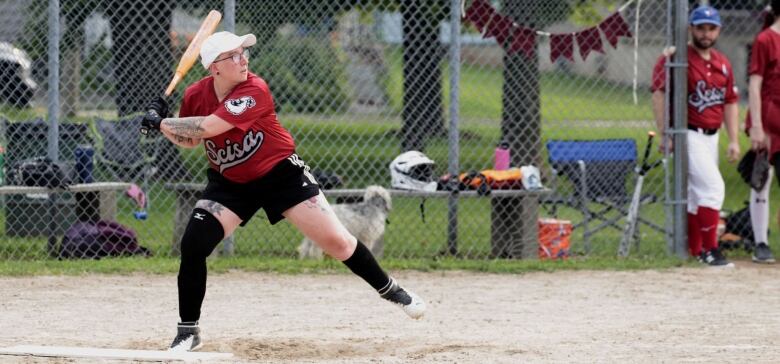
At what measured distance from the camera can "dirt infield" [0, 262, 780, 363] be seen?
6430 millimetres

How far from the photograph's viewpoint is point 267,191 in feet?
20.6

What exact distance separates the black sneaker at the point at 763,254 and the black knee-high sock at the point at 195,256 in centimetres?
557

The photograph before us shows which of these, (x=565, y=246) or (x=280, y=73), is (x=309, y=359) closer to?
(x=565, y=246)

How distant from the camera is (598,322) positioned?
296 inches

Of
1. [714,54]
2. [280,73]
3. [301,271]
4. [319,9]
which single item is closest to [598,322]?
[301,271]

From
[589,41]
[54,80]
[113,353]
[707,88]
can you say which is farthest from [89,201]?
[707,88]

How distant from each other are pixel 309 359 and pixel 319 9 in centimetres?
538

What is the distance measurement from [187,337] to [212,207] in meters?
0.65

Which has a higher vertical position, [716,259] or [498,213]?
[498,213]

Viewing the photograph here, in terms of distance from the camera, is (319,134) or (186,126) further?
(319,134)

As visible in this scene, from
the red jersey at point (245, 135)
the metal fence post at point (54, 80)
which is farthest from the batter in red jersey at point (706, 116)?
the red jersey at point (245, 135)

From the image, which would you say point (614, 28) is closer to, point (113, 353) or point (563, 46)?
point (563, 46)

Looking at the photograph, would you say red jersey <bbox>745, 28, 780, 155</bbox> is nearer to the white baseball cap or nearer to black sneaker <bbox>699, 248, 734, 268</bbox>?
black sneaker <bbox>699, 248, 734, 268</bbox>

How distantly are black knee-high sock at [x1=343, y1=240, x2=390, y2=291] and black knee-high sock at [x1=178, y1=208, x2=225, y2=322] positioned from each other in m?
0.76
